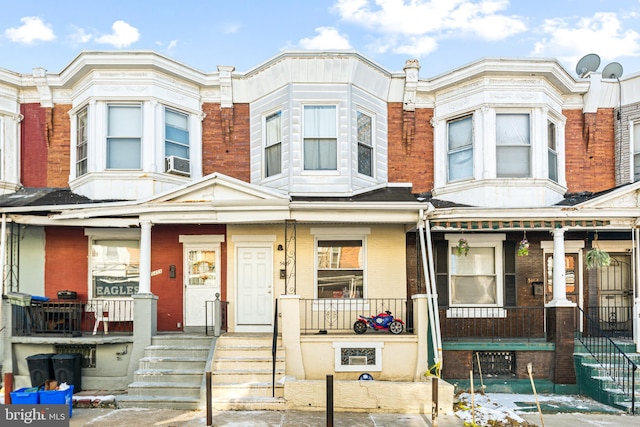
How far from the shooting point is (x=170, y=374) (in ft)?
35.5

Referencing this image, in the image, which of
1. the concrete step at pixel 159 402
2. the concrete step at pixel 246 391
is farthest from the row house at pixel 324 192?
the concrete step at pixel 159 402

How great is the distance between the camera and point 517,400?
11297mm

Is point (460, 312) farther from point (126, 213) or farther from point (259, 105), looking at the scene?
point (126, 213)

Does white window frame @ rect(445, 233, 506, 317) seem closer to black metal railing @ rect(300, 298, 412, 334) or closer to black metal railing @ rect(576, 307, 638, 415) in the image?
black metal railing @ rect(300, 298, 412, 334)

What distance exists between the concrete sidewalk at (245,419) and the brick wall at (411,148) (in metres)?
6.47

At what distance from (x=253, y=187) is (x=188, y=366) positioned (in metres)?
3.75

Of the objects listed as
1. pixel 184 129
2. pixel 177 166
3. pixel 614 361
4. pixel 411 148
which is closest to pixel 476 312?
pixel 614 361

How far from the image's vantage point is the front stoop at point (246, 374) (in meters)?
10.0

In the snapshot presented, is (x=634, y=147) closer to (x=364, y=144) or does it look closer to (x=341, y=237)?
(x=364, y=144)

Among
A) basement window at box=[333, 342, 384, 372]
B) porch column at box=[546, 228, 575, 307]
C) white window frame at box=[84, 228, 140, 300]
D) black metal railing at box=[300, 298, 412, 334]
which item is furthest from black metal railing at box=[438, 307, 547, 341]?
white window frame at box=[84, 228, 140, 300]

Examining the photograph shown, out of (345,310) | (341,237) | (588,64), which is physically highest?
(588,64)

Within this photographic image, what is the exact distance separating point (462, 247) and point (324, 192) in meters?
3.39

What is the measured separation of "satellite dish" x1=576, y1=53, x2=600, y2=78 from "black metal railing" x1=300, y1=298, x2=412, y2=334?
26.5ft

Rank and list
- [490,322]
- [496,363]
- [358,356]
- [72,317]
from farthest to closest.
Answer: [490,322], [72,317], [496,363], [358,356]
